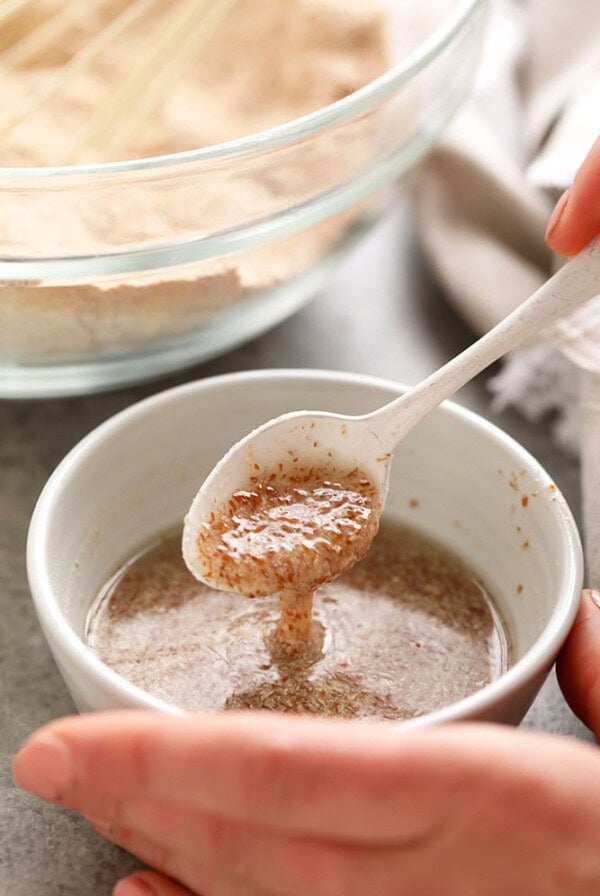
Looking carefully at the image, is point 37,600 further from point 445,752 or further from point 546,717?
point 546,717

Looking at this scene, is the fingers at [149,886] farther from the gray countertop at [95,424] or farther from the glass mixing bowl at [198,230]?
the glass mixing bowl at [198,230]

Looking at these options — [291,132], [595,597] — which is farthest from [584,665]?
[291,132]

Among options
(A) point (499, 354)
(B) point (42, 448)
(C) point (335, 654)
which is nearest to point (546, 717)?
(C) point (335, 654)

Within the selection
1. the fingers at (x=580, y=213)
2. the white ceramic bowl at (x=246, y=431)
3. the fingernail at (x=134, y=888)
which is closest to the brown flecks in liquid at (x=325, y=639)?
the white ceramic bowl at (x=246, y=431)

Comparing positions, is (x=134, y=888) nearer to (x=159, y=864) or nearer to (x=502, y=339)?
(x=159, y=864)

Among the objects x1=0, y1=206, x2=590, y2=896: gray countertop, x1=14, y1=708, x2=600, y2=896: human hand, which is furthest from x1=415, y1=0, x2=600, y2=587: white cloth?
x1=14, y1=708, x2=600, y2=896: human hand

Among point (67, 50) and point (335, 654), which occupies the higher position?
point (67, 50)
